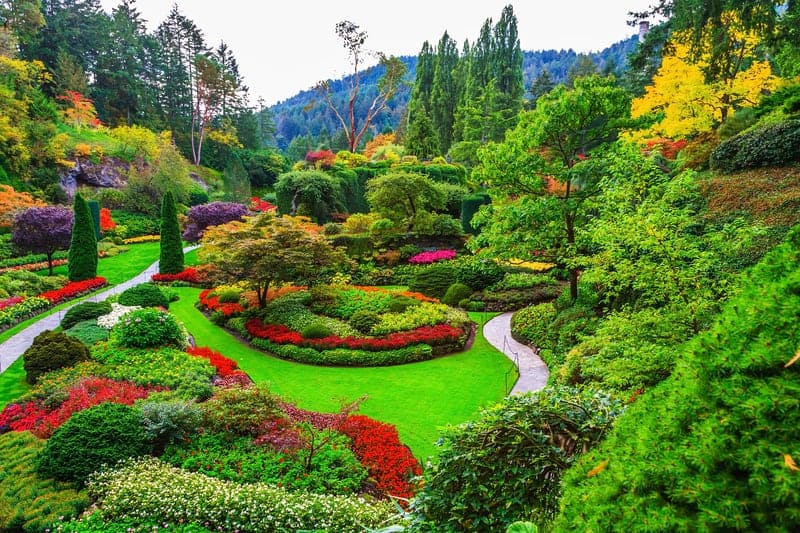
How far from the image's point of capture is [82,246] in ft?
59.6

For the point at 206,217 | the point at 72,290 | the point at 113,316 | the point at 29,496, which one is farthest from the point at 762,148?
the point at 206,217

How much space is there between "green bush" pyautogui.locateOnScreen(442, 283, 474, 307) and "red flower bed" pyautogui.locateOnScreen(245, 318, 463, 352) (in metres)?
3.68

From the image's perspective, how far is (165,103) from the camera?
158ft

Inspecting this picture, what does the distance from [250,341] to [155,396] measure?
17.0 feet

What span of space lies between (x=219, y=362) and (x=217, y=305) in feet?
20.2

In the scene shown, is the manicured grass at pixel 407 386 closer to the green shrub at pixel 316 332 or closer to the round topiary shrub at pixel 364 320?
the green shrub at pixel 316 332

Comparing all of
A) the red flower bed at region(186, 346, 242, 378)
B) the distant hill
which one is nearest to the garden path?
the red flower bed at region(186, 346, 242, 378)

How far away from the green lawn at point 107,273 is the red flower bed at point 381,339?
580cm

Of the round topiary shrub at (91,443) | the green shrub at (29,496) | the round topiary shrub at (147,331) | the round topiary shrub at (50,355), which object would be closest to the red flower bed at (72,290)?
the round topiary shrub at (147,331)

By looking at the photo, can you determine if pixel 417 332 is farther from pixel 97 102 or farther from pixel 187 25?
pixel 187 25

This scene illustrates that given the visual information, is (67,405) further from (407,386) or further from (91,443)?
(407,386)

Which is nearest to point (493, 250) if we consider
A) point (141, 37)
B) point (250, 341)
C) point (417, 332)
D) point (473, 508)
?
point (417, 332)

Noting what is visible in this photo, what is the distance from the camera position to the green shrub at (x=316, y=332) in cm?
1279

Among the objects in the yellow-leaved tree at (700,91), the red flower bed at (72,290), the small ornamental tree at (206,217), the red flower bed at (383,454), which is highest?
the yellow-leaved tree at (700,91)
